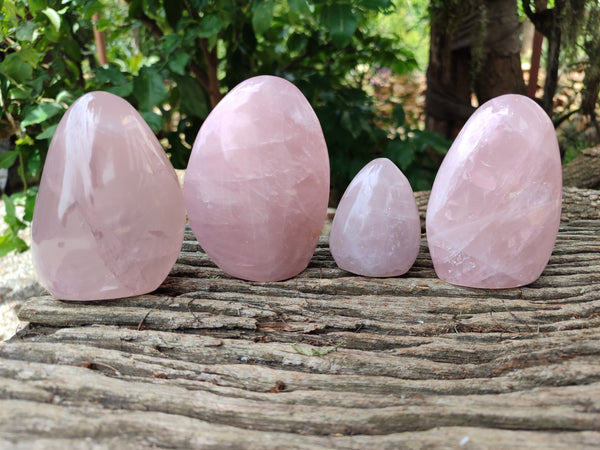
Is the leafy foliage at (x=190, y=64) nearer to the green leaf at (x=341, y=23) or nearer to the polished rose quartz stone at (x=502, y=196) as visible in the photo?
the green leaf at (x=341, y=23)

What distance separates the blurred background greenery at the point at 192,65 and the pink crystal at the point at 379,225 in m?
0.45

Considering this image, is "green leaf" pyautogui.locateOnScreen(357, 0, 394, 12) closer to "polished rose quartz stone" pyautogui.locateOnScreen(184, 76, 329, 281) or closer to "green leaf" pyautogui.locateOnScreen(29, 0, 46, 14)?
"polished rose quartz stone" pyautogui.locateOnScreen(184, 76, 329, 281)

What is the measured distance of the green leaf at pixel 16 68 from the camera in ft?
4.05

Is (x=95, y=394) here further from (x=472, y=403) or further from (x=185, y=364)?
(x=472, y=403)

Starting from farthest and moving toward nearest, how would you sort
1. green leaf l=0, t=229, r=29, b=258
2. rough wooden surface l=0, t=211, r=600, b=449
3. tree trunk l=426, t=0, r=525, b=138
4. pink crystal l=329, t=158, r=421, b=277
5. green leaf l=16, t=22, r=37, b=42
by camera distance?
tree trunk l=426, t=0, r=525, b=138 → green leaf l=0, t=229, r=29, b=258 → green leaf l=16, t=22, r=37, b=42 → pink crystal l=329, t=158, r=421, b=277 → rough wooden surface l=0, t=211, r=600, b=449

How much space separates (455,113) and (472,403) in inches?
55.4

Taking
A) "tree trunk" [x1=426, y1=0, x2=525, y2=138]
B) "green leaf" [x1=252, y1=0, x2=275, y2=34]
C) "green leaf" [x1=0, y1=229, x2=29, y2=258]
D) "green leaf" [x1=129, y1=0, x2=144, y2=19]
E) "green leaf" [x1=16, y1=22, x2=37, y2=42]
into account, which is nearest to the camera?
"green leaf" [x1=16, y1=22, x2=37, y2=42]

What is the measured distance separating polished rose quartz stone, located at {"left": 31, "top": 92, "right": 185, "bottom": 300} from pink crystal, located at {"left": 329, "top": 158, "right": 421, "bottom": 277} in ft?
1.16

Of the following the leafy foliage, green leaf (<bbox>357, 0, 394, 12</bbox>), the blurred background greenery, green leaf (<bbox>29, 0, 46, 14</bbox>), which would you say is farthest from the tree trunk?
green leaf (<bbox>29, 0, 46, 14</bbox>)

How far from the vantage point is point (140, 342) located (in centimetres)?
81

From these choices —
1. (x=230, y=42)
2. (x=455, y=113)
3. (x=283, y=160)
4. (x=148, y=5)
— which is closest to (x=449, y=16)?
(x=455, y=113)

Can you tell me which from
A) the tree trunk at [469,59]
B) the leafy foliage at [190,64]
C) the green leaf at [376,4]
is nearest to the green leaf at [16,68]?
the leafy foliage at [190,64]

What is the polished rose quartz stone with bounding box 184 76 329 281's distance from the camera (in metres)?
0.94

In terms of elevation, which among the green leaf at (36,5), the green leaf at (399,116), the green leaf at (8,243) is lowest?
the green leaf at (8,243)
